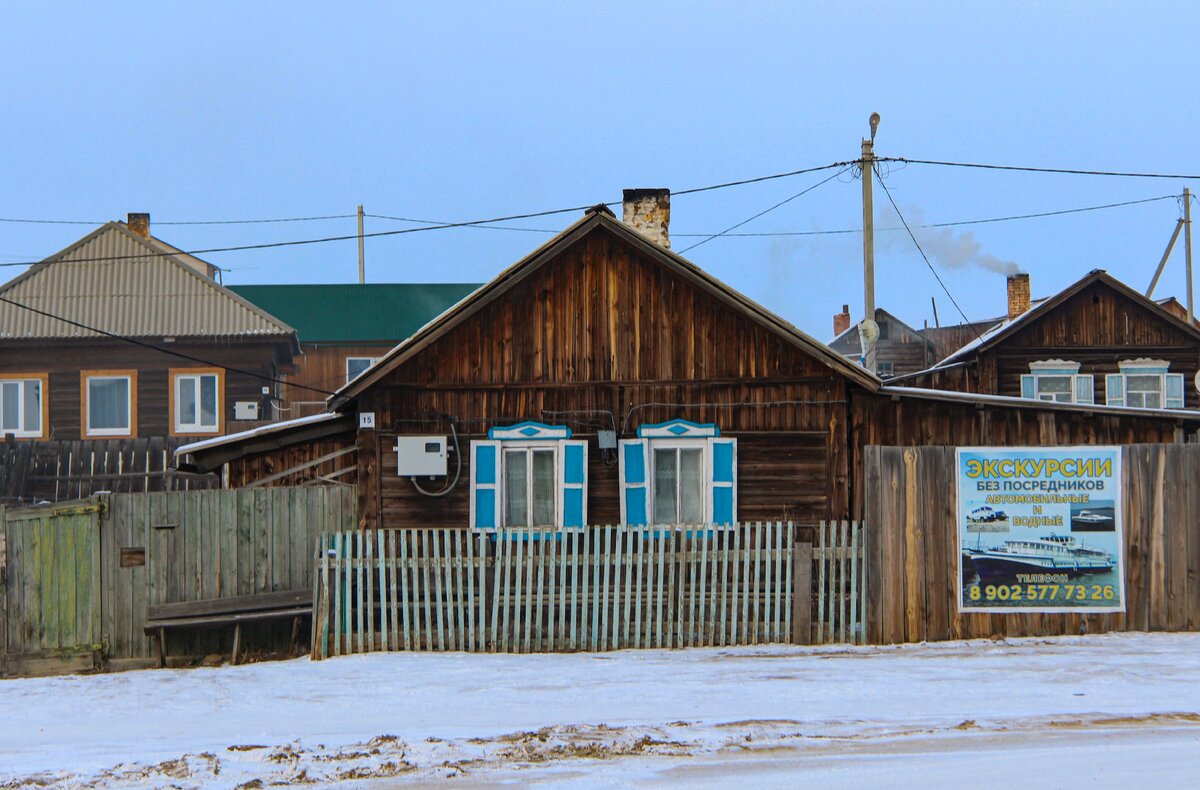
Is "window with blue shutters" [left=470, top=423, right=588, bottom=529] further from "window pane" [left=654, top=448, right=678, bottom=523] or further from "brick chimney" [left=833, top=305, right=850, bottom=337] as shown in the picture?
"brick chimney" [left=833, top=305, right=850, bottom=337]

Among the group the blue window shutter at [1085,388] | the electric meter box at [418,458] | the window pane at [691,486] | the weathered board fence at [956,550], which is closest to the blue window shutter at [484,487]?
the electric meter box at [418,458]

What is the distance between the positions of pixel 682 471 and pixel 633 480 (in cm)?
68

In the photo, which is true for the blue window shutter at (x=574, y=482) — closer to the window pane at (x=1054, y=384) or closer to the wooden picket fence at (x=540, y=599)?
the wooden picket fence at (x=540, y=599)

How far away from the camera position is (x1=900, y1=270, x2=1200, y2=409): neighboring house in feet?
117

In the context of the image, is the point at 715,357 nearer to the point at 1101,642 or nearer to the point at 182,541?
the point at 1101,642

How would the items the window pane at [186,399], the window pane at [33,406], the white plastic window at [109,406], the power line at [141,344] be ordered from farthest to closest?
the window pane at [186,399] → the white plastic window at [109,406] → the window pane at [33,406] → the power line at [141,344]

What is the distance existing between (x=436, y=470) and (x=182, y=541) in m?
3.38

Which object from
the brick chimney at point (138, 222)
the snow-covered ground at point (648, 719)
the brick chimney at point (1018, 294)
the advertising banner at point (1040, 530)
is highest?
the brick chimney at point (138, 222)

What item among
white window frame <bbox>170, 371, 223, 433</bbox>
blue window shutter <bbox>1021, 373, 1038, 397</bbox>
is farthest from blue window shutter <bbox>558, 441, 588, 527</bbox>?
blue window shutter <bbox>1021, 373, 1038, 397</bbox>

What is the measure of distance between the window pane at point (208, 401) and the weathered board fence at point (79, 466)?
3720mm

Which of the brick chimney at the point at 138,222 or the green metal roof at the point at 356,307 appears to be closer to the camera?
the brick chimney at the point at 138,222

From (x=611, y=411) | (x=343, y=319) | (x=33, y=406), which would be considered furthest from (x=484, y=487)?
(x=343, y=319)

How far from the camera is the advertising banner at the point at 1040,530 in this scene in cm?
A: 1346

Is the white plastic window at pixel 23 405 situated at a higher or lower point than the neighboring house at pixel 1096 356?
lower
